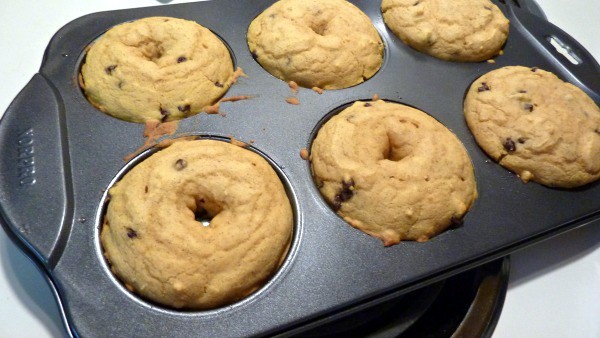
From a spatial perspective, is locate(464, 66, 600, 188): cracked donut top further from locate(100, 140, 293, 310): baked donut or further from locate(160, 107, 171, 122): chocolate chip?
locate(160, 107, 171, 122): chocolate chip

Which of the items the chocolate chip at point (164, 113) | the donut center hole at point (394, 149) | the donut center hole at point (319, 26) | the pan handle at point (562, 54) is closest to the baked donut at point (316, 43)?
the donut center hole at point (319, 26)

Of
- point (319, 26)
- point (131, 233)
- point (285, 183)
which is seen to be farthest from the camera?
point (319, 26)

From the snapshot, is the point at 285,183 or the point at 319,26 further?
the point at 319,26

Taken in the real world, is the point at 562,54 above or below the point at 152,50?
below

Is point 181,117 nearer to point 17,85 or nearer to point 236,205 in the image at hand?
point 236,205

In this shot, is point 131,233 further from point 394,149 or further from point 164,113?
point 394,149

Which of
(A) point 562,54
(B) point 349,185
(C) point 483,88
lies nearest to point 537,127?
(C) point 483,88

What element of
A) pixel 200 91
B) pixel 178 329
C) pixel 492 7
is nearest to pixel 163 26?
pixel 200 91

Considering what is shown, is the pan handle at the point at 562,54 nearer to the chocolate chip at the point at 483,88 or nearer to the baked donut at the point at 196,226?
the chocolate chip at the point at 483,88
